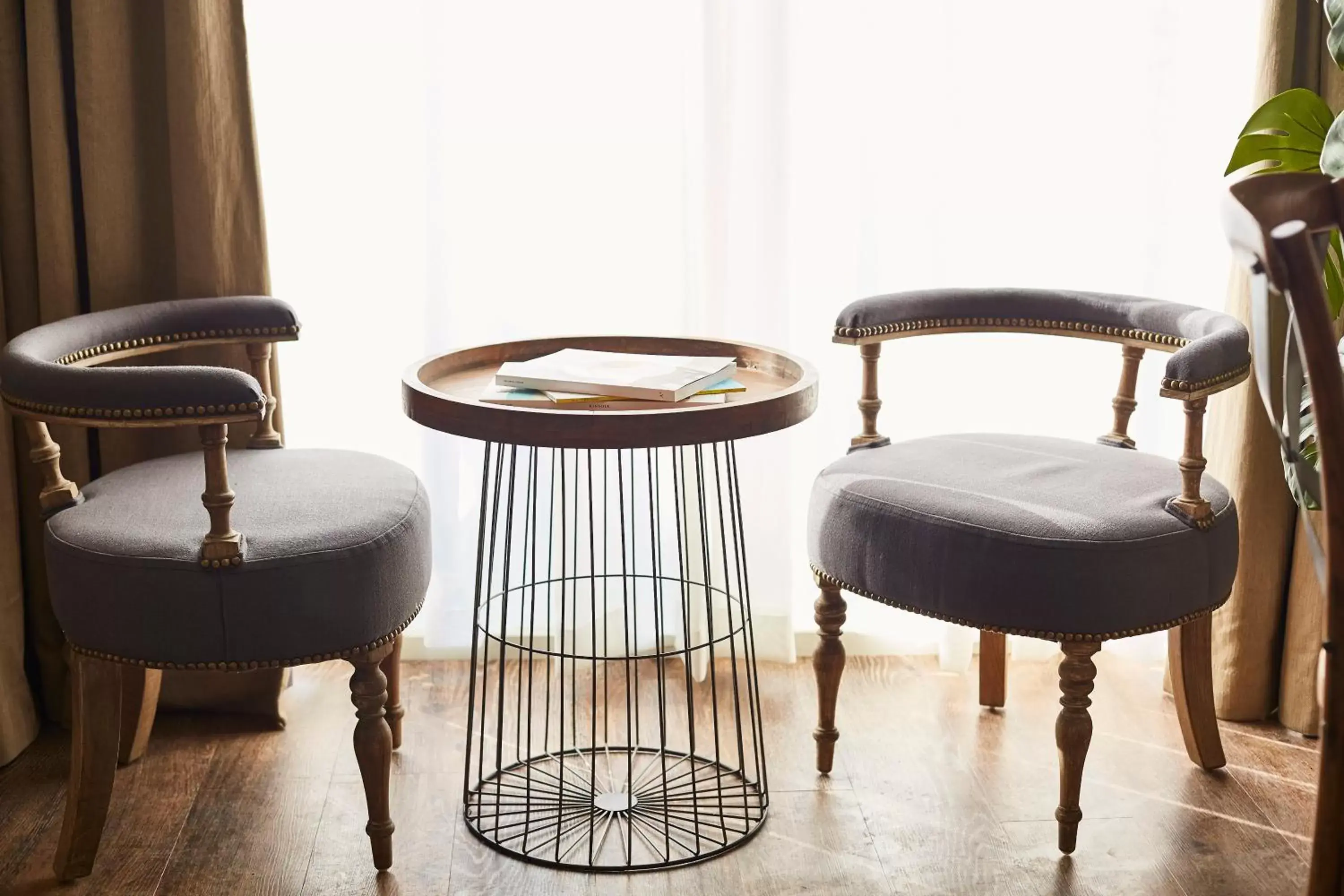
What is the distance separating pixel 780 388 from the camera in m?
2.12

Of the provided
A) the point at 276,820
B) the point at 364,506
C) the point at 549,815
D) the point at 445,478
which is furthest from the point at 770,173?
the point at 276,820

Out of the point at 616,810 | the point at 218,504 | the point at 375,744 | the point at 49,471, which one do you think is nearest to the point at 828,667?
the point at 616,810

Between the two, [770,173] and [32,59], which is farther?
[770,173]

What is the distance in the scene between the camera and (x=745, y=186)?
2670mm

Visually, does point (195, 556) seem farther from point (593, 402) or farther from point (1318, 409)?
point (1318, 409)

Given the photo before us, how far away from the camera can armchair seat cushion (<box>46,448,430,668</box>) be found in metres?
1.87

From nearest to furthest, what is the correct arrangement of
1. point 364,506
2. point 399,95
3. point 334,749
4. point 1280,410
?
point 1280,410
point 364,506
point 334,749
point 399,95

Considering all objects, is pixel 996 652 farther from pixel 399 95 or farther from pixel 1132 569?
pixel 399 95

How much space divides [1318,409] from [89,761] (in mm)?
1704

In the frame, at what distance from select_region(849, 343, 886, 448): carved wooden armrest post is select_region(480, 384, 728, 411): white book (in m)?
0.41

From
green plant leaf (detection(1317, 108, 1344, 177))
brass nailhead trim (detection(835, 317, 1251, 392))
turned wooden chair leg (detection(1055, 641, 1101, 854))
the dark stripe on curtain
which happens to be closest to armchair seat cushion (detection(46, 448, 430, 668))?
the dark stripe on curtain

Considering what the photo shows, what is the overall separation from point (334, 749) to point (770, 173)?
4.37ft

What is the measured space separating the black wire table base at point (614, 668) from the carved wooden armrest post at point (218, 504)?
373 millimetres

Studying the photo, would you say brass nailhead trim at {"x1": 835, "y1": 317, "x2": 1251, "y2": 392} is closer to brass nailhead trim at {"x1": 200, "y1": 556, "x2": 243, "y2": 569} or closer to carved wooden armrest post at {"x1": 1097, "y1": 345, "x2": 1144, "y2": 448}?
carved wooden armrest post at {"x1": 1097, "y1": 345, "x2": 1144, "y2": 448}
